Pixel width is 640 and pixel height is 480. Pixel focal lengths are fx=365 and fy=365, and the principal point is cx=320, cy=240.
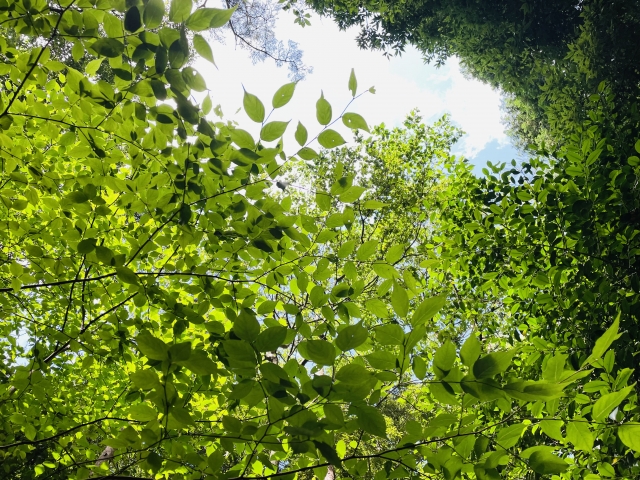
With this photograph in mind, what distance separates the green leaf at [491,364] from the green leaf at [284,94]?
101 cm

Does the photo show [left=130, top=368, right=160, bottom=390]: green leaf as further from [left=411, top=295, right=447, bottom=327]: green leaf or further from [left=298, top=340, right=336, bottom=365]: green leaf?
[left=411, top=295, right=447, bottom=327]: green leaf

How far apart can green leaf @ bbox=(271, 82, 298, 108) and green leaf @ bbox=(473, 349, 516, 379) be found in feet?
3.32

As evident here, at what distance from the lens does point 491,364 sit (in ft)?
2.82

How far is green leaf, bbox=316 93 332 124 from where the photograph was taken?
1.33 meters

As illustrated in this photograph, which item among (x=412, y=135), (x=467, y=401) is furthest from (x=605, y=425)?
(x=412, y=135)

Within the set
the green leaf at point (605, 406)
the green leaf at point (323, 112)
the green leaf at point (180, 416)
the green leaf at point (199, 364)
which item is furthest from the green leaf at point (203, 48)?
the green leaf at point (605, 406)

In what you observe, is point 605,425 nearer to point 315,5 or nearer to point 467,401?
point 467,401

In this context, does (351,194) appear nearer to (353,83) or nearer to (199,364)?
(353,83)

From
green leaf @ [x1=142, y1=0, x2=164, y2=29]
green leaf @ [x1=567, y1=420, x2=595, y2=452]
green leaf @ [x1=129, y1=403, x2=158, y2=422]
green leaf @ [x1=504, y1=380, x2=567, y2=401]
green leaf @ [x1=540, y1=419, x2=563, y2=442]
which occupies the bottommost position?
green leaf @ [x1=567, y1=420, x2=595, y2=452]

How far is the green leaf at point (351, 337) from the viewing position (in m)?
0.92

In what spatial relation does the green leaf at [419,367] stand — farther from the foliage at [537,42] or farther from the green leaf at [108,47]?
the foliage at [537,42]

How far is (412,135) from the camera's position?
1043 cm

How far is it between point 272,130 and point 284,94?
0.13 meters

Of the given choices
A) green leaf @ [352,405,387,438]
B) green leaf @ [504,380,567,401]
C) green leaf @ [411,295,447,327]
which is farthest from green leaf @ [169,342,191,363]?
green leaf @ [504,380,567,401]
